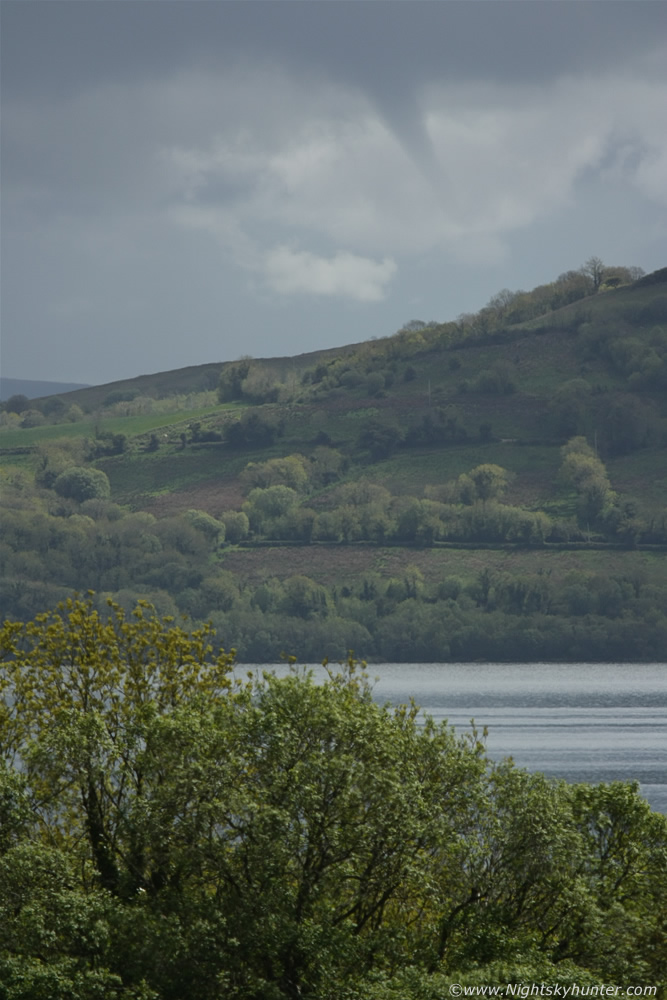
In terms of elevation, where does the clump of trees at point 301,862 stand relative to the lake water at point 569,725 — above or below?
above

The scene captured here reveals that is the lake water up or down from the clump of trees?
down

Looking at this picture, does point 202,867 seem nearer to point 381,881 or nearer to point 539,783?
point 381,881

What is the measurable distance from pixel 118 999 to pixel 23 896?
2.47 meters

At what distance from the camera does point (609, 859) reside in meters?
26.8

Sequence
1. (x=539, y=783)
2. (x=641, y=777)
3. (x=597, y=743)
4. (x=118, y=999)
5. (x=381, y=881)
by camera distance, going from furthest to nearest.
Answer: (x=597, y=743), (x=641, y=777), (x=539, y=783), (x=381, y=881), (x=118, y=999)

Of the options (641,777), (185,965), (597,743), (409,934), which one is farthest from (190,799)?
(597,743)

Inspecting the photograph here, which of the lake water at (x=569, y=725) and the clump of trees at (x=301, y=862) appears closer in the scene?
the clump of trees at (x=301, y=862)

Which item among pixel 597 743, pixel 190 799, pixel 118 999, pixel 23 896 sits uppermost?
pixel 190 799

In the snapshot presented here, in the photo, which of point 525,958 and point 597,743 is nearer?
point 525,958

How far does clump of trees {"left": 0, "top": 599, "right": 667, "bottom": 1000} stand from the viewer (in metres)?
23.3

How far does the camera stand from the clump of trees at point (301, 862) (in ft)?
76.3

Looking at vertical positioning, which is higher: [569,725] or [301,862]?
[301,862]

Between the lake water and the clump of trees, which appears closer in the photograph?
the clump of trees

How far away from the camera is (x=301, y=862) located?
23938mm
